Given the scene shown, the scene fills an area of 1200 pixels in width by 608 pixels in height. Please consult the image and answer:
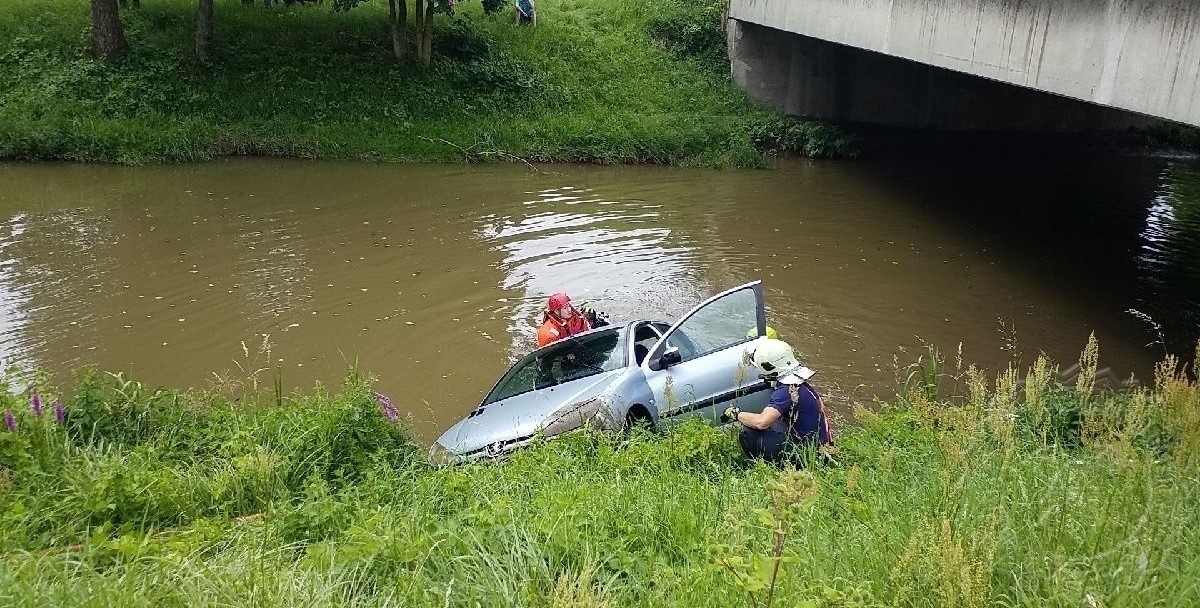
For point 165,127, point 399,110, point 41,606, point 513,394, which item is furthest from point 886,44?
point 165,127

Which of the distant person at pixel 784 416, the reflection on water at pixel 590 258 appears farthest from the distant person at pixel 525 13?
the distant person at pixel 784 416

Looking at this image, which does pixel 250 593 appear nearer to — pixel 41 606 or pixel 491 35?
pixel 41 606

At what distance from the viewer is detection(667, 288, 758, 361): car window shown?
23.3 ft

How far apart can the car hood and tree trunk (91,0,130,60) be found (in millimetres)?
19423

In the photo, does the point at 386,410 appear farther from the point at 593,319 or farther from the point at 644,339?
the point at 593,319

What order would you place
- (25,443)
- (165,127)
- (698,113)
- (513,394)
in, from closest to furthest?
(25,443) < (513,394) < (165,127) < (698,113)

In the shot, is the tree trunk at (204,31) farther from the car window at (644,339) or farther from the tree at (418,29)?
the car window at (644,339)

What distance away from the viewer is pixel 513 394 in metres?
7.48

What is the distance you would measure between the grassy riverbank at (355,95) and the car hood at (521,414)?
1482 centimetres

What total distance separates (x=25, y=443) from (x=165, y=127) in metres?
16.9

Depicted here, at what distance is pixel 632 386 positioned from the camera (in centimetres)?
689

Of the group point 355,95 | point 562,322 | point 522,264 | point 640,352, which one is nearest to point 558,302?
point 562,322

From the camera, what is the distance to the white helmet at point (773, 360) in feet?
18.6

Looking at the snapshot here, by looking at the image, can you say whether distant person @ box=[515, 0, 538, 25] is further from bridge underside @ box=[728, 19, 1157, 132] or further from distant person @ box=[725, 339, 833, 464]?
distant person @ box=[725, 339, 833, 464]
